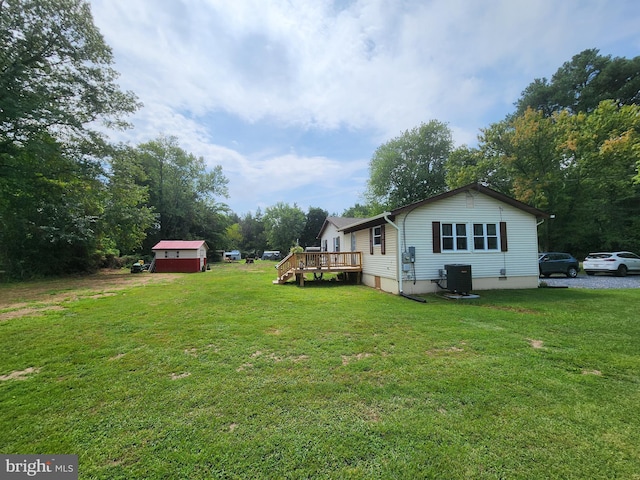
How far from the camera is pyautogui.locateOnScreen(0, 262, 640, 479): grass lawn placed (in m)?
2.04

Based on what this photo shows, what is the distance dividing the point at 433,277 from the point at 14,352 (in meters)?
10.8

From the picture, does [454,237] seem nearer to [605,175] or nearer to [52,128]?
[605,175]

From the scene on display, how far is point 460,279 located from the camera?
884 cm

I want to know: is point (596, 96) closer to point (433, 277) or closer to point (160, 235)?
point (433, 277)

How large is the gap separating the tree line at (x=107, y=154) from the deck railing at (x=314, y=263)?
13.1 meters

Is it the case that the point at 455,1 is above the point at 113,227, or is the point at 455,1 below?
above

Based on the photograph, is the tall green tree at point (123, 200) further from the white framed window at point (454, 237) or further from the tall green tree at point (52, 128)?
the white framed window at point (454, 237)

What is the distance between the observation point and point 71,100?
15.3m

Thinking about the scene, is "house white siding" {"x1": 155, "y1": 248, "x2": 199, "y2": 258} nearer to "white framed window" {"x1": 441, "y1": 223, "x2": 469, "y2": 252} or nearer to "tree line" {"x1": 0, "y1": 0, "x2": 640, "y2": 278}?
"tree line" {"x1": 0, "y1": 0, "x2": 640, "y2": 278}

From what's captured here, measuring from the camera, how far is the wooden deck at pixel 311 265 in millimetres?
12539

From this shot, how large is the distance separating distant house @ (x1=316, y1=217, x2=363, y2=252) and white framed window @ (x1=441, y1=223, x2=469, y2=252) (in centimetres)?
519

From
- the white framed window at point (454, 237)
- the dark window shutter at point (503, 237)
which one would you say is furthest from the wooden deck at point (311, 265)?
the dark window shutter at point (503, 237)

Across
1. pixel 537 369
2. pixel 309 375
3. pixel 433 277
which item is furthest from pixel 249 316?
pixel 433 277

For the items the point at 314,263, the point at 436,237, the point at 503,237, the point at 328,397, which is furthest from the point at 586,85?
the point at 328,397
